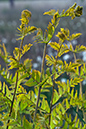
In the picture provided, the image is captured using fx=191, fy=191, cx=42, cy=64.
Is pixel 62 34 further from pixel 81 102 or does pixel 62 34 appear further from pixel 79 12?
pixel 81 102

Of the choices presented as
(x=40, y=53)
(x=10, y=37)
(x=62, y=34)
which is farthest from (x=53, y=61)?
(x=10, y=37)

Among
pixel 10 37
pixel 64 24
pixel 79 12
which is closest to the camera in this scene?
pixel 79 12

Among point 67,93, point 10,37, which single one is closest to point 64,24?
point 10,37

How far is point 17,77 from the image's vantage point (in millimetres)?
542

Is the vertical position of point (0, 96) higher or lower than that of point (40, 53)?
lower

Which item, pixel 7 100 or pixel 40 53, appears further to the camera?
pixel 40 53

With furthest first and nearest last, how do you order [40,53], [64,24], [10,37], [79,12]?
[64,24] < [10,37] < [40,53] < [79,12]

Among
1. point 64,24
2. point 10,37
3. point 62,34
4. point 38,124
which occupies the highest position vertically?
point 64,24

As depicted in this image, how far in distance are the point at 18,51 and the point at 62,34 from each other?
0.13m

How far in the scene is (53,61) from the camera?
0.55 meters

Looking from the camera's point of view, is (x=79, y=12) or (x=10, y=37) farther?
(x=10, y=37)

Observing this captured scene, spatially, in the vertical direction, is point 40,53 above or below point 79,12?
above

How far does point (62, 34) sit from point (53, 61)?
0.29ft

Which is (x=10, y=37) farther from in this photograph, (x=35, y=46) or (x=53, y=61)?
(x=53, y=61)
